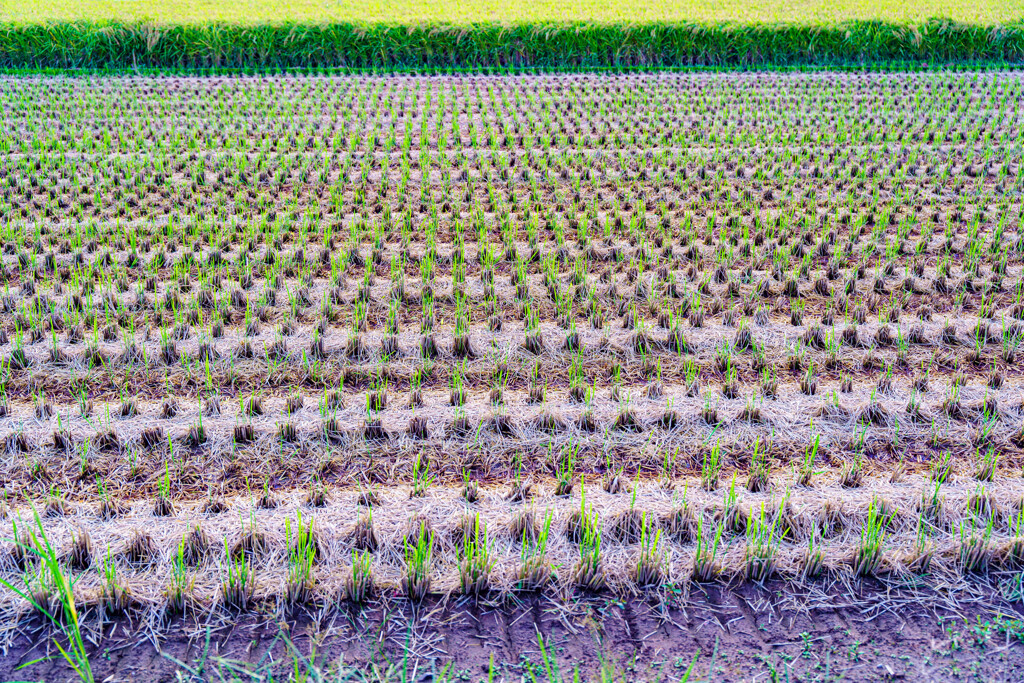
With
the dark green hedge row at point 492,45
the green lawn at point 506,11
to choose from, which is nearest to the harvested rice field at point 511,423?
the dark green hedge row at point 492,45

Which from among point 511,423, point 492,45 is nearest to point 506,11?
point 492,45

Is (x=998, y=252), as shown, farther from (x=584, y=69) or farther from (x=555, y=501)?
(x=584, y=69)

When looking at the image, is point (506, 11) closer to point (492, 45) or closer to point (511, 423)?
point (492, 45)

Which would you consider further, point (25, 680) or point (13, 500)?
point (13, 500)

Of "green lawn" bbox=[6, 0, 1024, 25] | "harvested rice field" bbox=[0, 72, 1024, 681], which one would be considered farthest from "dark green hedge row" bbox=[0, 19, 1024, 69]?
"harvested rice field" bbox=[0, 72, 1024, 681]

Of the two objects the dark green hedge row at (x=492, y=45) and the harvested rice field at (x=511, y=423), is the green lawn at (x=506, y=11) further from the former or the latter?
the harvested rice field at (x=511, y=423)

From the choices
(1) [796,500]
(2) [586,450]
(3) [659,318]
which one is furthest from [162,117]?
(1) [796,500]
